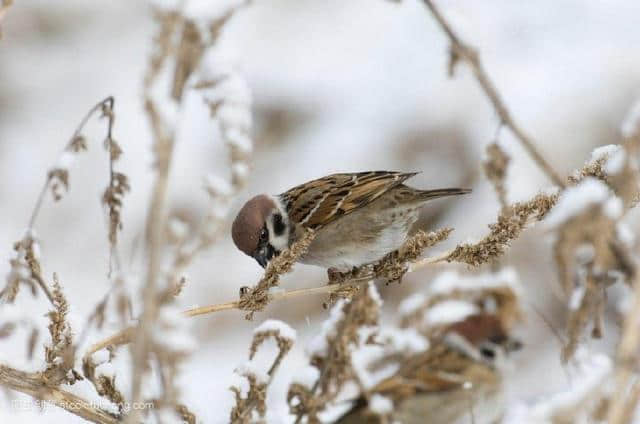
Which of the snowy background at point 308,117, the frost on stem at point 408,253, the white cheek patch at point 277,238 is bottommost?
the frost on stem at point 408,253

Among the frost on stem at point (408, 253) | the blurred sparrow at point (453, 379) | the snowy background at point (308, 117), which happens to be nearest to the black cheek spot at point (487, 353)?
the blurred sparrow at point (453, 379)

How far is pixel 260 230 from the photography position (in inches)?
162

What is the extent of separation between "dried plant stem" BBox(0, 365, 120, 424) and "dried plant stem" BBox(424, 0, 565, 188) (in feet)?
4.27

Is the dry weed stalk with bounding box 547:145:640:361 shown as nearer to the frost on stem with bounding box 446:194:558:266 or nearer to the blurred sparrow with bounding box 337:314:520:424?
the blurred sparrow with bounding box 337:314:520:424

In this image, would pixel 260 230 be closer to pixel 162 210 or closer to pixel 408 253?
pixel 408 253

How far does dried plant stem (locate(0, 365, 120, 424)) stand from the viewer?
7.54 feet

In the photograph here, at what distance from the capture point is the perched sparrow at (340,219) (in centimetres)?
415

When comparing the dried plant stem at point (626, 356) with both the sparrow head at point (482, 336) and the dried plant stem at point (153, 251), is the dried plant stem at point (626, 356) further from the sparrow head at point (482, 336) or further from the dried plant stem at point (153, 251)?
the dried plant stem at point (153, 251)

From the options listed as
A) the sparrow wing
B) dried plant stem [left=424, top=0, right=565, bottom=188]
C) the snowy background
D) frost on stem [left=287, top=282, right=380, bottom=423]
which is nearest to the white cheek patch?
the sparrow wing

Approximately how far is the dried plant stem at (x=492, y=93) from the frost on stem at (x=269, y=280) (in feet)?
3.81

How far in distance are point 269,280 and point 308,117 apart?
4517mm

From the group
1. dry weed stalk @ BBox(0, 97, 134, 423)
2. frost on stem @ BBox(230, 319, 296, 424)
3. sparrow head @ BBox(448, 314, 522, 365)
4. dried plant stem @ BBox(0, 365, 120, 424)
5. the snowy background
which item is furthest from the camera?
the snowy background

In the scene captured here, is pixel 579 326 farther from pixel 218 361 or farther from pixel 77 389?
pixel 218 361

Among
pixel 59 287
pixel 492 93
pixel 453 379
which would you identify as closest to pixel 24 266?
pixel 59 287
